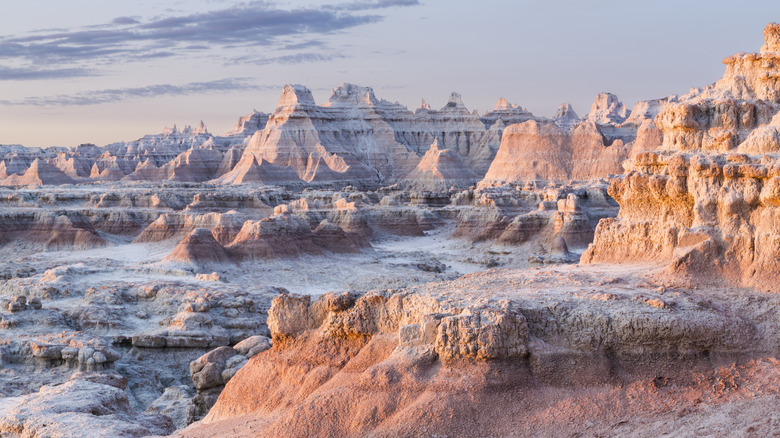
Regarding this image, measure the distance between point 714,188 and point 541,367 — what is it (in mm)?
4455

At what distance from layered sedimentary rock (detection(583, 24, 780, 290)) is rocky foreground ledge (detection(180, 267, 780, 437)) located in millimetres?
732

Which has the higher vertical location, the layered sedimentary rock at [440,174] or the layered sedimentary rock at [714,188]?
the layered sedimentary rock at [714,188]

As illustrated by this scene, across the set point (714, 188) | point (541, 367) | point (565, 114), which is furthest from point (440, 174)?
point (541, 367)

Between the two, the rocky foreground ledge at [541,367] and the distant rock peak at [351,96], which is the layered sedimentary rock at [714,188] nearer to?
the rocky foreground ledge at [541,367]

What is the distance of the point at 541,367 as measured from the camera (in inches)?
386

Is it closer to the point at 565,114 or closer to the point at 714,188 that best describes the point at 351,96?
the point at 565,114

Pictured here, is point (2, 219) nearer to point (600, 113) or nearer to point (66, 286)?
point (66, 286)

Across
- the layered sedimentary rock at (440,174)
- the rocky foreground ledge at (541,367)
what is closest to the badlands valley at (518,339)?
the rocky foreground ledge at (541,367)

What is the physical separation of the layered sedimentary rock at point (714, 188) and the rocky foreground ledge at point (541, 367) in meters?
0.73

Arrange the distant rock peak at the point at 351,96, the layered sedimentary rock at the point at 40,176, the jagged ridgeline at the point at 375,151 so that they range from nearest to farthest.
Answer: the jagged ridgeline at the point at 375,151, the layered sedimentary rock at the point at 40,176, the distant rock peak at the point at 351,96

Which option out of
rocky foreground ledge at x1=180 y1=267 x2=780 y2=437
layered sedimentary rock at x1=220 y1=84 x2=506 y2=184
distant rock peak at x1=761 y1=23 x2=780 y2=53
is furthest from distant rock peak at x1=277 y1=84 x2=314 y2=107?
rocky foreground ledge at x1=180 y1=267 x2=780 y2=437

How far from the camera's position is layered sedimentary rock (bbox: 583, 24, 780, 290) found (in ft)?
38.0

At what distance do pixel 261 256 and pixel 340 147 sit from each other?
77404 mm

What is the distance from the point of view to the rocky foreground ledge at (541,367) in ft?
30.3
